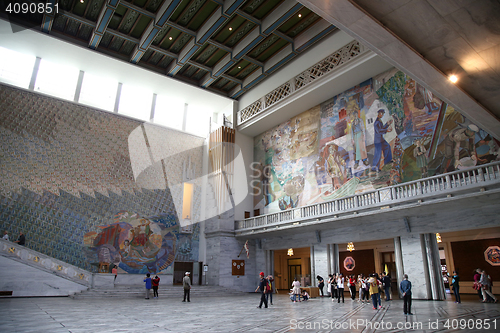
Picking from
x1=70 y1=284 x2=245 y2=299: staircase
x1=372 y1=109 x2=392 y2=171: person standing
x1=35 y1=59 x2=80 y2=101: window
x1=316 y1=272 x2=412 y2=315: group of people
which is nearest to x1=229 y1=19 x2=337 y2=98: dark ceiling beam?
x1=372 y1=109 x2=392 y2=171: person standing

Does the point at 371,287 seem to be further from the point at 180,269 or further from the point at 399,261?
the point at 180,269

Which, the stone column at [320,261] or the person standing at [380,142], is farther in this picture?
the stone column at [320,261]

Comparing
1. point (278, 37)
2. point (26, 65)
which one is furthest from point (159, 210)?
point (278, 37)

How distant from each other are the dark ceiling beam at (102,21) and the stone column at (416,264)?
18243mm

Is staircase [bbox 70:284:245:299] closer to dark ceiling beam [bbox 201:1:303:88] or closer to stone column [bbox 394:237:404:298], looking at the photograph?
stone column [bbox 394:237:404:298]

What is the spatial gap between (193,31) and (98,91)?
8.05 metres

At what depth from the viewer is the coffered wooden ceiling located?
1753cm

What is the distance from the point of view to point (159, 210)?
885 inches

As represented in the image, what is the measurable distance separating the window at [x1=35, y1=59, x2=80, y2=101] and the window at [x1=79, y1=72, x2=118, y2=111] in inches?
24.5

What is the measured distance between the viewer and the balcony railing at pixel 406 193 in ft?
38.8

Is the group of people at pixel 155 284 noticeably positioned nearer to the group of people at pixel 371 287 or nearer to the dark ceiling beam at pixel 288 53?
the group of people at pixel 371 287

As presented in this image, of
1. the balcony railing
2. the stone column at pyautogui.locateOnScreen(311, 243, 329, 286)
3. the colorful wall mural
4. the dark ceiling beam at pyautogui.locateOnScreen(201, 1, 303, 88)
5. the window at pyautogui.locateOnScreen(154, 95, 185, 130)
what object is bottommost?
the stone column at pyautogui.locateOnScreen(311, 243, 329, 286)

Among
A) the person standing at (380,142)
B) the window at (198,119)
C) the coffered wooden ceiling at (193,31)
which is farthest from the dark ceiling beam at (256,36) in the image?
the person standing at (380,142)

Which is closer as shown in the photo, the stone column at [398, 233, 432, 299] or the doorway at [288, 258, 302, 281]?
the stone column at [398, 233, 432, 299]
